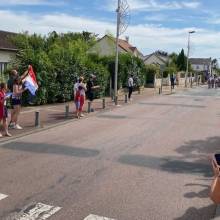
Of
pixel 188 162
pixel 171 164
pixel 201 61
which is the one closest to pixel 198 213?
pixel 171 164

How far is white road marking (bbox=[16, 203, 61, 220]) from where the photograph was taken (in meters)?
6.25

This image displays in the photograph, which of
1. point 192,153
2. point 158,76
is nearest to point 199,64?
point 158,76

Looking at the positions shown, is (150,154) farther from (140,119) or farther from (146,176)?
(140,119)

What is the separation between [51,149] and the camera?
1109cm

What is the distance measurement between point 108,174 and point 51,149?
271cm

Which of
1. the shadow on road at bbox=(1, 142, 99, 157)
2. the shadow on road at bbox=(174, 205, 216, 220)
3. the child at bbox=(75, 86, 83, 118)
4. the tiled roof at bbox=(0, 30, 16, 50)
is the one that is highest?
the tiled roof at bbox=(0, 30, 16, 50)

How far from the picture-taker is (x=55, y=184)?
7.92 meters

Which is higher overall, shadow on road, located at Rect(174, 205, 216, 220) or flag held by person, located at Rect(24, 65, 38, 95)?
flag held by person, located at Rect(24, 65, 38, 95)

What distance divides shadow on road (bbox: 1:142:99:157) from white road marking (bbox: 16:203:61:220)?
3762mm

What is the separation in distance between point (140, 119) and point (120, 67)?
50.5 ft

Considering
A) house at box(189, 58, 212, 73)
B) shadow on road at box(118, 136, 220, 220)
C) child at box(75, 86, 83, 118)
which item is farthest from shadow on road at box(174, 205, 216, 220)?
house at box(189, 58, 212, 73)

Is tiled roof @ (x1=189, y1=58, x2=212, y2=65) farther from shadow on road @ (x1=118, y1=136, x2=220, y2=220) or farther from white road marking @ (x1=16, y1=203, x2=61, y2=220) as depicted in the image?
white road marking @ (x1=16, y1=203, x2=61, y2=220)

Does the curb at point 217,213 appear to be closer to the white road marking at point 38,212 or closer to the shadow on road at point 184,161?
the shadow on road at point 184,161

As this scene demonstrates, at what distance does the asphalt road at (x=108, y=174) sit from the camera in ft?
21.9
